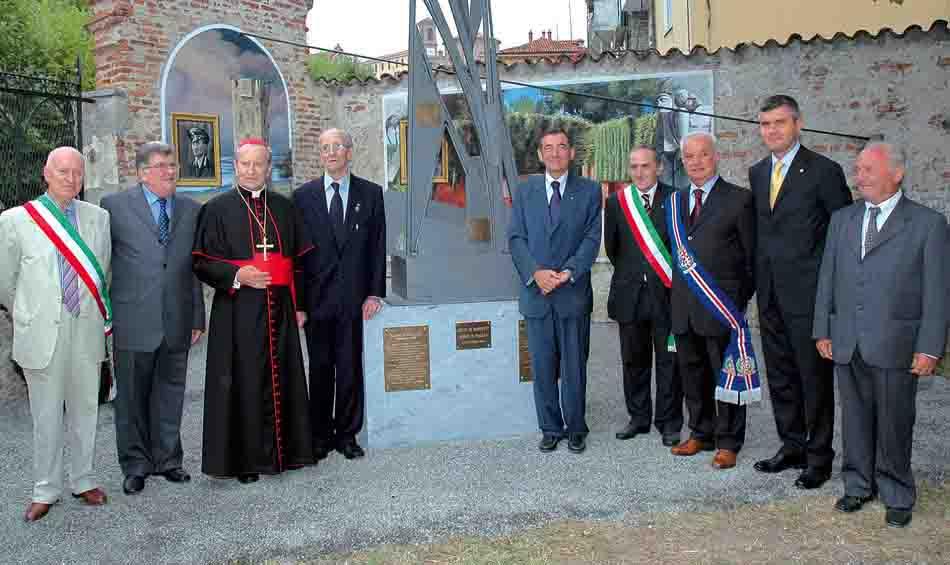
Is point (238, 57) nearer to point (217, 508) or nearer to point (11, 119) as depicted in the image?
point (11, 119)

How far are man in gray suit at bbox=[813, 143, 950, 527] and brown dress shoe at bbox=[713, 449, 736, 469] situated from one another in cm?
A: 71

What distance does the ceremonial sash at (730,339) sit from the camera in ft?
14.1

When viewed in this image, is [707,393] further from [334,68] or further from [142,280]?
[334,68]

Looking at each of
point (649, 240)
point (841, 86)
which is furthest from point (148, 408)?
point (841, 86)

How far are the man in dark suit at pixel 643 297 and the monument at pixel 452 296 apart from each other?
63 cm

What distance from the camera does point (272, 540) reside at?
3553 mm

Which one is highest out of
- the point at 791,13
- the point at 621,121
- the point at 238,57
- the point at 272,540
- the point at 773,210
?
the point at 791,13

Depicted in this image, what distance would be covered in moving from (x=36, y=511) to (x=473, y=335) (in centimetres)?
246

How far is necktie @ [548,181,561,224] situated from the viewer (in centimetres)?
467

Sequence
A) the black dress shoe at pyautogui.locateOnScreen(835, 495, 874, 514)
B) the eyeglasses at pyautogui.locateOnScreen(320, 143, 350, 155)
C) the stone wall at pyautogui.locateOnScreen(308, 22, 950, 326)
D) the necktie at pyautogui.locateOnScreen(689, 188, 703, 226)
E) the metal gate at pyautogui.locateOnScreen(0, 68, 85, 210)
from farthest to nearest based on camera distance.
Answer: the stone wall at pyautogui.locateOnScreen(308, 22, 950, 326), the metal gate at pyautogui.locateOnScreen(0, 68, 85, 210), the eyeglasses at pyautogui.locateOnScreen(320, 143, 350, 155), the necktie at pyautogui.locateOnScreen(689, 188, 703, 226), the black dress shoe at pyautogui.locateOnScreen(835, 495, 874, 514)

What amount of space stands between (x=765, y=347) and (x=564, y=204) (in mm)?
1342

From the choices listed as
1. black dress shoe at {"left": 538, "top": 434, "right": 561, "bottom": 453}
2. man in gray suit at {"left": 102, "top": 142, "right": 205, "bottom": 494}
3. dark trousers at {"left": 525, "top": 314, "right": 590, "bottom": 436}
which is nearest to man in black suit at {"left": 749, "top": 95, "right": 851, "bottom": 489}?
dark trousers at {"left": 525, "top": 314, "right": 590, "bottom": 436}

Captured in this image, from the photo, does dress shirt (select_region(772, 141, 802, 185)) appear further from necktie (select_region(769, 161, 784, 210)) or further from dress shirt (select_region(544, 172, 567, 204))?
dress shirt (select_region(544, 172, 567, 204))

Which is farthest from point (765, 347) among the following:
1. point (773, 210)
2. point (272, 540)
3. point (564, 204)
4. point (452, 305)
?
point (272, 540)
